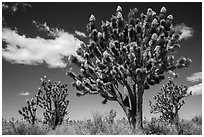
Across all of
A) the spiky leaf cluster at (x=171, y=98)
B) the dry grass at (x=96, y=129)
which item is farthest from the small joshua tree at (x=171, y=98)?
the dry grass at (x=96, y=129)

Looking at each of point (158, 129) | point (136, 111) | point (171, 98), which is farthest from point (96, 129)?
point (171, 98)

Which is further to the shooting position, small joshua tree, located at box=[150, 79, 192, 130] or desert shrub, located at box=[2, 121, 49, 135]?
small joshua tree, located at box=[150, 79, 192, 130]

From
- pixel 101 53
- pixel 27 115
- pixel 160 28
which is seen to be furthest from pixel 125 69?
pixel 27 115

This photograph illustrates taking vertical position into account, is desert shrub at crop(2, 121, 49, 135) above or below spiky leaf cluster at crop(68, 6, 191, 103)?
below

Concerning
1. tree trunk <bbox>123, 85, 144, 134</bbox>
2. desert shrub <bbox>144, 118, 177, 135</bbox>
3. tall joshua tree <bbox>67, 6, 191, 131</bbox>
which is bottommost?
desert shrub <bbox>144, 118, 177, 135</bbox>

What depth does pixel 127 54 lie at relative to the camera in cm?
910

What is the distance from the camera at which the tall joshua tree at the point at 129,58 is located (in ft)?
29.3

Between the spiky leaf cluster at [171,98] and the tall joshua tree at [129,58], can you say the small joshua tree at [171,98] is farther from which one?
the tall joshua tree at [129,58]

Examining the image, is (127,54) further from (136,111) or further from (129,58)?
(136,111)

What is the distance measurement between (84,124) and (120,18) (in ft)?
13.7

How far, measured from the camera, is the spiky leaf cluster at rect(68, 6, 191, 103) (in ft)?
29.2

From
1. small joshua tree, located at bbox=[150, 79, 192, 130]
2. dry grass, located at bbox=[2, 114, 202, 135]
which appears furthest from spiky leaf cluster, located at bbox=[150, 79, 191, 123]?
dry grass, located at bbox=[2, 114, 202, 135]

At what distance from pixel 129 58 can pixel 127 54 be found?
0.94ft

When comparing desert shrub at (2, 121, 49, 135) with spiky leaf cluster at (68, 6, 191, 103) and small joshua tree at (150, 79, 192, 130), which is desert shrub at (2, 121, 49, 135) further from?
small joshua tree at (150, 79, 192, 130)
